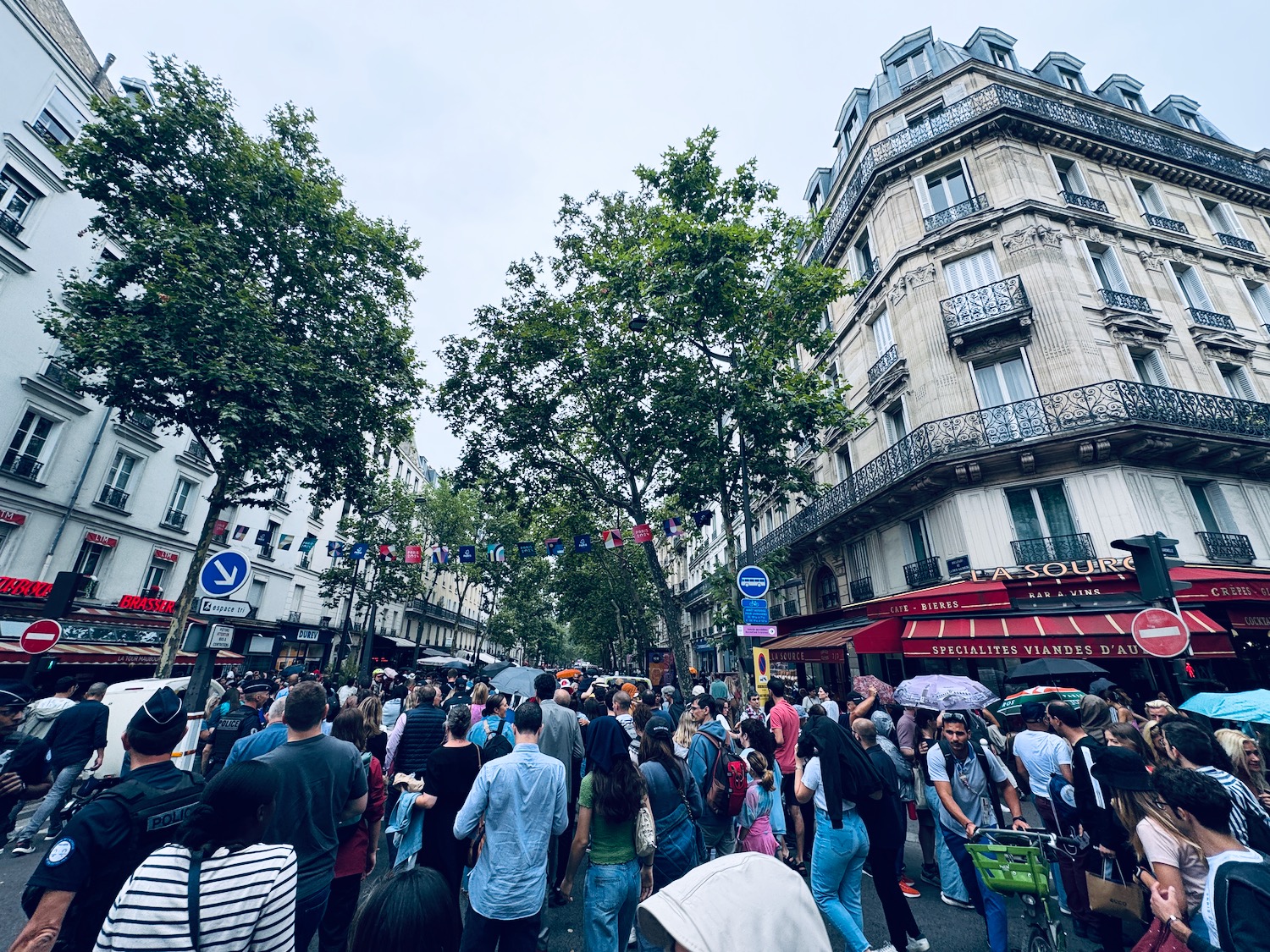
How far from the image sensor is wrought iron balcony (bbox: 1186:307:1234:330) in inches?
619

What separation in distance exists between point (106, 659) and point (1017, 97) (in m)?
33.3

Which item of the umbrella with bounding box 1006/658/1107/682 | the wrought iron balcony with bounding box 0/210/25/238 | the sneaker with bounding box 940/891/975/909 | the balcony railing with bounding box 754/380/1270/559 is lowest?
the sneaker with bounding box 940/891/975/909

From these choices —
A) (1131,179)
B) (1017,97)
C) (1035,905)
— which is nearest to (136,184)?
(1035,905)

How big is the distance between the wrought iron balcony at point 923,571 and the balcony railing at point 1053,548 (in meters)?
1.79

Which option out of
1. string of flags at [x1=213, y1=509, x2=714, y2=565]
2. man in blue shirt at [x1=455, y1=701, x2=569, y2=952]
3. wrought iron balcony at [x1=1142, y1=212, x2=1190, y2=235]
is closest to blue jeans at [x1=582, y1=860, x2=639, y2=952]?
man in blue shirt at [x1=455, y1=701, x2=569, y2=952]

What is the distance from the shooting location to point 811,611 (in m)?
20.9

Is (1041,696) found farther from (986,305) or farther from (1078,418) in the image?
(986,305)

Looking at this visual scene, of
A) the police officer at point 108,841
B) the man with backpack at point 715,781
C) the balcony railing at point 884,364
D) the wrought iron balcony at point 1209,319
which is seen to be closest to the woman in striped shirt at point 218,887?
the police officer at point 108,841

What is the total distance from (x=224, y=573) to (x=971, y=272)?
63.9ft

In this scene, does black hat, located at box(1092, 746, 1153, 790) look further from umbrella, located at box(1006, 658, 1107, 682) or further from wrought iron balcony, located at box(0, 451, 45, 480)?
wrought iron balcony, located at box(0, 451, 45, 480)

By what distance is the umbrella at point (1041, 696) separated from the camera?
7.75 metres

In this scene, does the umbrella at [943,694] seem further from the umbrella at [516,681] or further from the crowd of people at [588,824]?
the umbrella at [516,681]

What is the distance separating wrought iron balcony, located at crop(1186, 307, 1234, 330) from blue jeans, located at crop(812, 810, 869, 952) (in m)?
20.1

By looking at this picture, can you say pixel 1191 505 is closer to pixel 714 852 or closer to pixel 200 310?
pixel 714 852
